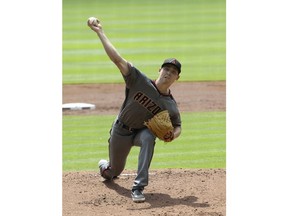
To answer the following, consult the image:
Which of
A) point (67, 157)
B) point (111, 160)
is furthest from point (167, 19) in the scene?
point (111, 160)

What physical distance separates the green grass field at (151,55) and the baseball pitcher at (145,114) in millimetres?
1561

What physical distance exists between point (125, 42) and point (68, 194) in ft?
52.9

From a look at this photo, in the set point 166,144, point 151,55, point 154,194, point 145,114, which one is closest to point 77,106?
point 166,144

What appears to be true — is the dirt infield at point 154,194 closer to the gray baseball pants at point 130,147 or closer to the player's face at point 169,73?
the gray baseball pants at point 130,147

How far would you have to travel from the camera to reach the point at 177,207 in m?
6.93

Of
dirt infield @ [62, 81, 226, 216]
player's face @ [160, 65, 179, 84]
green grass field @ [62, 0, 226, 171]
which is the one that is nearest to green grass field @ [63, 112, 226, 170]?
green grass field @ [62, 0, 226, 171]

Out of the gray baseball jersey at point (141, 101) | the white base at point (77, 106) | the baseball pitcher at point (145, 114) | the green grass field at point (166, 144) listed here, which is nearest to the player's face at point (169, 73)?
the baseball pitcher at point (145, 114)

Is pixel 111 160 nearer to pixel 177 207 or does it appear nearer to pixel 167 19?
pixel 177 207

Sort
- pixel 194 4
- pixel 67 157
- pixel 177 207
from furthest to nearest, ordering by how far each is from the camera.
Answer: pixel 194 4, pixel 67 157, pixel 177 207

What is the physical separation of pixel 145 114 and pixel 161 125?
0.23 m

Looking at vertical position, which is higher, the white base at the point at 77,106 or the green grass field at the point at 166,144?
the white base at the point at 77,106

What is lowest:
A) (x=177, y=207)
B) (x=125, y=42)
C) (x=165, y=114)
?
(x=177, y=207)

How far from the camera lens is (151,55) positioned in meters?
20.8

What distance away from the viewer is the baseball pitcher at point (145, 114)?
23.2 feet
